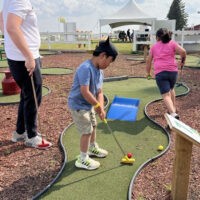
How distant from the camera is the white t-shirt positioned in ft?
10.5

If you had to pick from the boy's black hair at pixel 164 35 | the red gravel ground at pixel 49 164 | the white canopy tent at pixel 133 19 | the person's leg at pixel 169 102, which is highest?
the white canopy tent at pixel 133 19

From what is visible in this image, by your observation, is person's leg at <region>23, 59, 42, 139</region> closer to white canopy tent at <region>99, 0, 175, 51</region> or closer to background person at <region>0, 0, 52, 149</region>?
background person at <region>0, 0, 52, 149</region>

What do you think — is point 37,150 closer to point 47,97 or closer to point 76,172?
point 76,172

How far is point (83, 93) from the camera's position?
3031 millimetres

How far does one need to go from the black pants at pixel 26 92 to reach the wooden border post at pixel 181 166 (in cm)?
192

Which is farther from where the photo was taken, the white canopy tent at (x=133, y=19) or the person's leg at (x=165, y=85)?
the white canopy tent at (x=133, y=19)

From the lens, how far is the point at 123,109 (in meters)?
5.39

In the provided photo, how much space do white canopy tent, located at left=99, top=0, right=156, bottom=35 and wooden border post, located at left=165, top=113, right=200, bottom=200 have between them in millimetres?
18248

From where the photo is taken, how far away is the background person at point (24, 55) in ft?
10.6

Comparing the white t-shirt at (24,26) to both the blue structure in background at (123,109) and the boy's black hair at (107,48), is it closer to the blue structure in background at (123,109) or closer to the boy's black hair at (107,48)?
the boy's black hair at (107,48)

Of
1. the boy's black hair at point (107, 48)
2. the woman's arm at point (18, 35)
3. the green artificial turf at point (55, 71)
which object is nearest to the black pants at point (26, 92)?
the woman's arm at point (18, 35)

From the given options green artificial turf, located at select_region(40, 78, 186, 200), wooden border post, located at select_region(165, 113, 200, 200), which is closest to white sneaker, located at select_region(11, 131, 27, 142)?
green artificial turf, located at select_region(40, 78, 186, 200)

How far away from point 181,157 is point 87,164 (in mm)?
1186

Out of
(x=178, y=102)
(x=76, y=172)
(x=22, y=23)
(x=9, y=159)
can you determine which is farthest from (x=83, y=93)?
(x=178, y=102)
